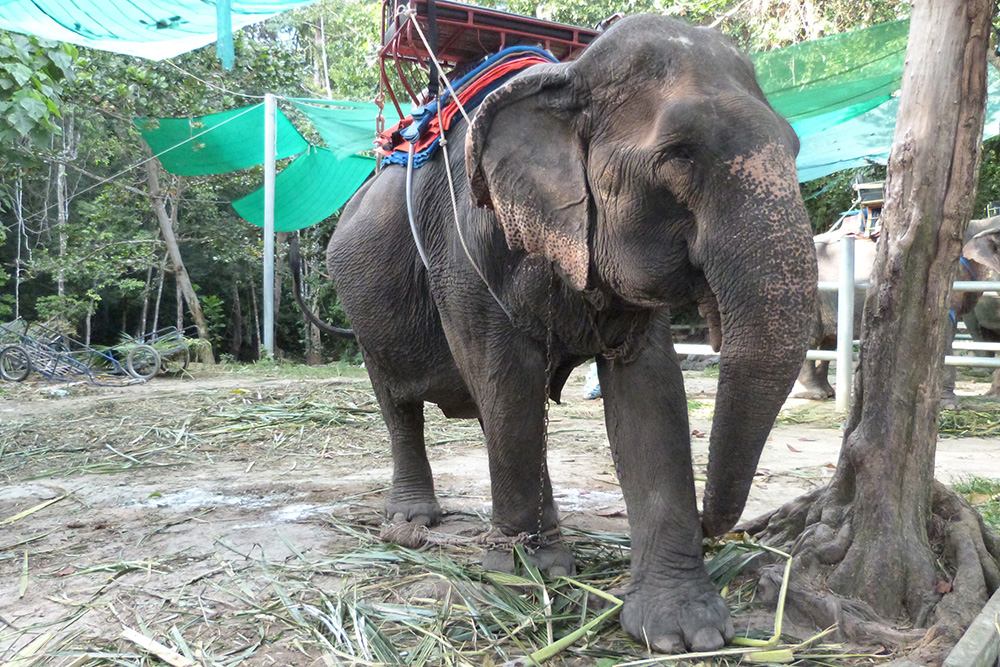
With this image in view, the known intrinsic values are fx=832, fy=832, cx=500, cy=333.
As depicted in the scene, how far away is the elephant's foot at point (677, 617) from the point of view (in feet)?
7.06

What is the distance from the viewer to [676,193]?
6.19 ft

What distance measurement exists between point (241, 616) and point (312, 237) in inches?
608

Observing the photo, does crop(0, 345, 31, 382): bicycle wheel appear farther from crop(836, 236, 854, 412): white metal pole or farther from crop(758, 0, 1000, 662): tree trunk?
crop(758, 0, 1000, 662): tree trunk

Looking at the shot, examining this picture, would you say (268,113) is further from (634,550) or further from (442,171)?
(634,550)

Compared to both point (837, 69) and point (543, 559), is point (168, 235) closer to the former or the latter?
point (837, 69)

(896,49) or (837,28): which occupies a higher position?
(837,28)

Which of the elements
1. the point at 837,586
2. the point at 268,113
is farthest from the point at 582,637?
the point at 268,113

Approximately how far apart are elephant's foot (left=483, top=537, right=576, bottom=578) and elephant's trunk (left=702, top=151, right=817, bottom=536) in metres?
0.99

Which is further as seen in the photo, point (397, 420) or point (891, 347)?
point (397, 420)

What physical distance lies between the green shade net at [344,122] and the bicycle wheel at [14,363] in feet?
14.5

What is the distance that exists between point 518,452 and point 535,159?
97 centimetres

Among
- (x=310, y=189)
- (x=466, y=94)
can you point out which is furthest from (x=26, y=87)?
(x=310, y=189)

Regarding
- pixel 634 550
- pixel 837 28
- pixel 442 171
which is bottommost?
pixel 634 550

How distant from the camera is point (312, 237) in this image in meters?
17.3
